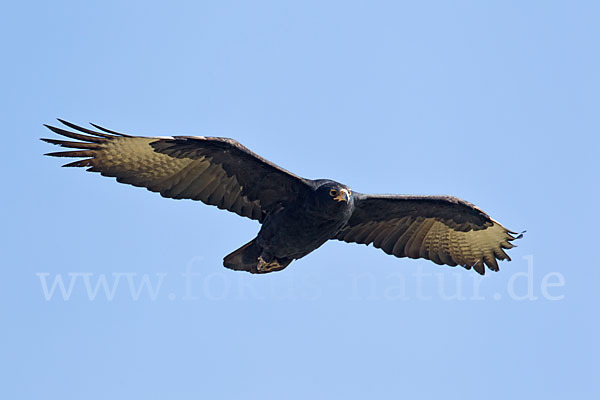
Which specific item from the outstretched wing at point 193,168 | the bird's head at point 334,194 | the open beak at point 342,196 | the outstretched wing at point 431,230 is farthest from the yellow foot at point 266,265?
the open beak at point 342,196

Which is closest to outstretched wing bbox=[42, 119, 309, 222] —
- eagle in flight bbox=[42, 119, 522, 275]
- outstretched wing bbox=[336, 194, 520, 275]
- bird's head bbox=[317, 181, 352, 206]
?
eagle in flight bbox=[42, 119, 522, 275]

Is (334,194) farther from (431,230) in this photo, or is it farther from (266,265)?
(431,230)

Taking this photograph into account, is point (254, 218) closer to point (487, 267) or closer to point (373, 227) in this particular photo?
point (373, 227)

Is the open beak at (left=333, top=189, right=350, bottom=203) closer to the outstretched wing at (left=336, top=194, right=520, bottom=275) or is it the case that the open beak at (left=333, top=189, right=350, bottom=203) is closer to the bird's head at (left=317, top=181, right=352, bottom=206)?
the bird's head at (left=317, top=181, right=352, bottom=206)

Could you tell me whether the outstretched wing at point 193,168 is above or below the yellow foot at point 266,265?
above

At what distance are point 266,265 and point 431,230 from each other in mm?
2648

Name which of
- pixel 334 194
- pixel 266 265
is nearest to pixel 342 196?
pixel 334 194

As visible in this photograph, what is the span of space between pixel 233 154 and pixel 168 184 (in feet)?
3.34

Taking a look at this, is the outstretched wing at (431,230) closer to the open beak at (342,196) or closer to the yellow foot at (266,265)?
the open beak at (342,196)

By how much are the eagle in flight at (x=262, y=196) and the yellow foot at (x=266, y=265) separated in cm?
1

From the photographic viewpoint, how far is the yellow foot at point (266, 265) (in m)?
15.1

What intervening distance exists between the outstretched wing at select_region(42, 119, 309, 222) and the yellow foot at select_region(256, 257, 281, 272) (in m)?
0.63

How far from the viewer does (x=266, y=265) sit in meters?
15.2

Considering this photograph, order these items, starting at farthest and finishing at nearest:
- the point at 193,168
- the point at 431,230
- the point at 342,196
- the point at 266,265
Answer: the point at 431,230, the point at 266,265, the point at 193,168, the point at 342,196
